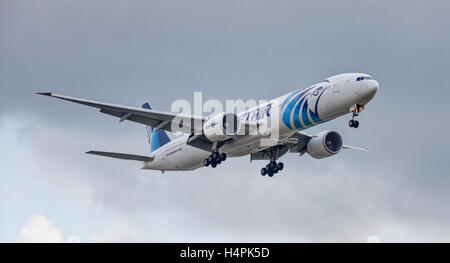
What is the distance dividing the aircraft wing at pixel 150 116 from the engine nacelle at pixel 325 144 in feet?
30.3

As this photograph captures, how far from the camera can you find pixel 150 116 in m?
53.8

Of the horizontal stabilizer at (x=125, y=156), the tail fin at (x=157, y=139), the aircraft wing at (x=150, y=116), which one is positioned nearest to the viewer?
the aircraft wing at (x=150, y=116)

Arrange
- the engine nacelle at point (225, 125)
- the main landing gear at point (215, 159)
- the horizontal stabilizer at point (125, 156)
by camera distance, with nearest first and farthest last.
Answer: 1. the engine nacelle at point (225, 125)
2. the main landing gear at point (215, 159)
3. the horizontal stabilizer at point (125, 156)

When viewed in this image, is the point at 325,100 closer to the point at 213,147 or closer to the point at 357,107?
the point at 357,107

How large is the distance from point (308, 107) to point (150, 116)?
11.5 metres

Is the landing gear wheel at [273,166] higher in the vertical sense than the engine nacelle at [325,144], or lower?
lower

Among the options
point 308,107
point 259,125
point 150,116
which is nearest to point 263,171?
point 259,125

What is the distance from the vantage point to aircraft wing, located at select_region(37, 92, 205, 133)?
167ft

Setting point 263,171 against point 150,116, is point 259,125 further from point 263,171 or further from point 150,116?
point 263,171

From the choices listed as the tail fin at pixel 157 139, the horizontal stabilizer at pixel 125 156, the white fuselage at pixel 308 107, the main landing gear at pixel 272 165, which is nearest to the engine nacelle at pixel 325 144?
the main landing gear at pixel 272 165

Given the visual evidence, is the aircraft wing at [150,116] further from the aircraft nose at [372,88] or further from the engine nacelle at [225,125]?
the aircraft nose at [372,88]

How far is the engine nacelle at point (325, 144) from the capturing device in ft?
190

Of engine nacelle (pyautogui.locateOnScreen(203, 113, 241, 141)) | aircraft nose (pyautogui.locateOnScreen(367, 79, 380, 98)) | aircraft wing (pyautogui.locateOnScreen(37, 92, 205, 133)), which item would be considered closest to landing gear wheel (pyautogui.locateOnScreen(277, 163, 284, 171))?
aircraft wing (pyautogui.locateOnScreen(37, 92, 205, 133))
